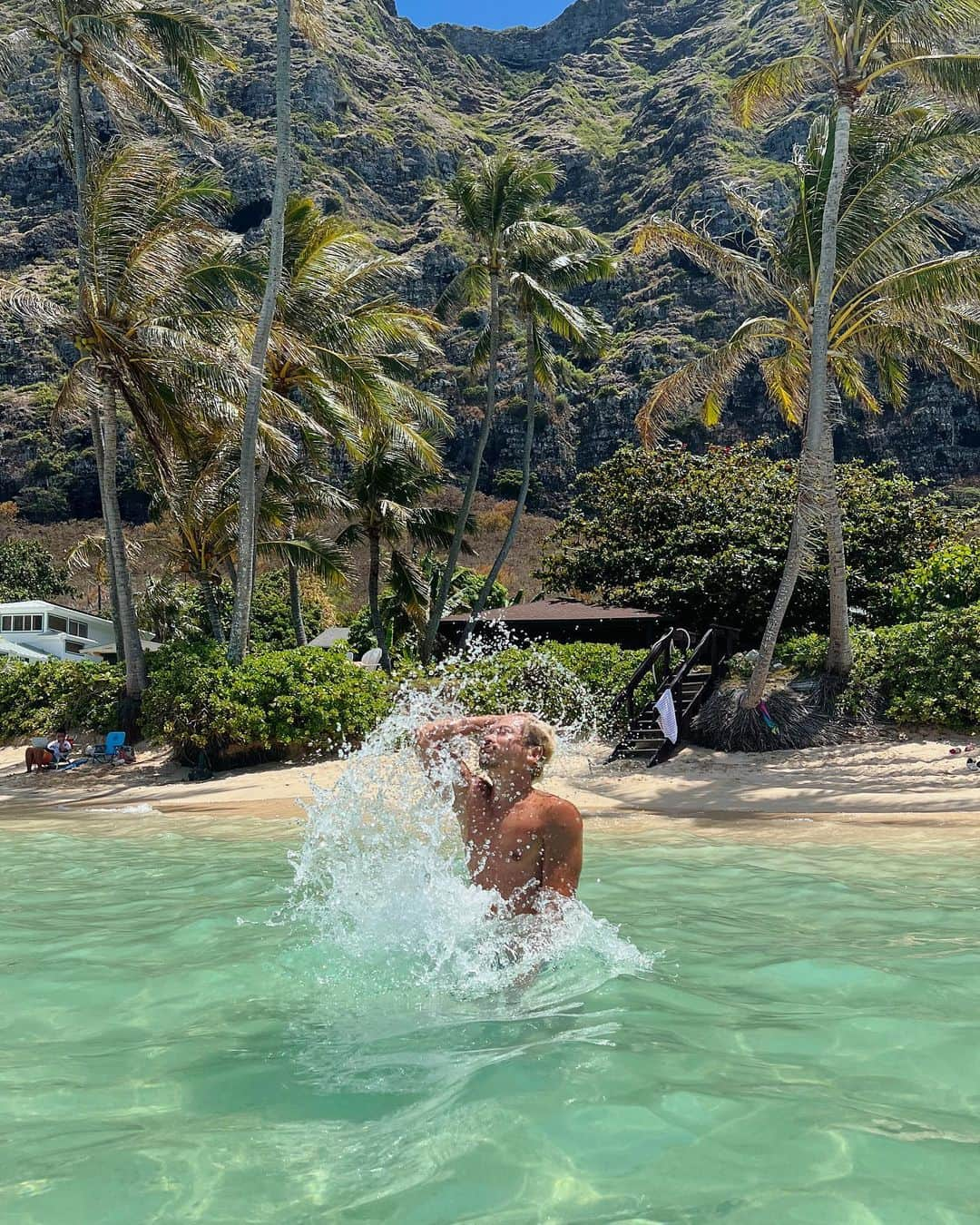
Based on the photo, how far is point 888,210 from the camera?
15836 millimetres

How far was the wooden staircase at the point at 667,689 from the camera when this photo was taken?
15.4m

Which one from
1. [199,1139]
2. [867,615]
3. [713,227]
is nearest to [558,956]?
[199,1139]

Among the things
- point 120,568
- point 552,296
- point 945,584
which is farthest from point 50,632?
point 945,584

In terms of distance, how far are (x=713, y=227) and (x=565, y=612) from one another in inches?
2784

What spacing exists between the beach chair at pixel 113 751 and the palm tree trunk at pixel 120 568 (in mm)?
1021

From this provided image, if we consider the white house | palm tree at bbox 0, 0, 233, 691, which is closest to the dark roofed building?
palm tree at bbox 0, 0, 233, 691

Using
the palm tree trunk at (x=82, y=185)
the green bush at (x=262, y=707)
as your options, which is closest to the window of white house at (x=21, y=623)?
the palm tree trunk at (x=82, y=185)

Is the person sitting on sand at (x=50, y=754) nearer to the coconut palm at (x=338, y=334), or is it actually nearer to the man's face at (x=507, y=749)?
the coconut palm at (x=338, y=334)

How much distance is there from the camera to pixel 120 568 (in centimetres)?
1873

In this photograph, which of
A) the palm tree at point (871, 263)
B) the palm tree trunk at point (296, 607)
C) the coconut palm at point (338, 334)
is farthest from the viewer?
the palm tree trunk at point (296, 607)

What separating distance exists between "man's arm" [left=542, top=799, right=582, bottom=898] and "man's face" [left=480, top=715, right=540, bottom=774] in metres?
0.25

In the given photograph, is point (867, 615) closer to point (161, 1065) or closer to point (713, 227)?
point (161, 1065)

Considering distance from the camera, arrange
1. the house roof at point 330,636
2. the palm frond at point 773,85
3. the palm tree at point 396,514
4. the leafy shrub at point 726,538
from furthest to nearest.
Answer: the house roof at point 330,636 → the palm tree at point 396,514 → the leafy shrub at point 726,538 → the palm frond at point 773,85

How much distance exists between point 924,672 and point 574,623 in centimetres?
1119
